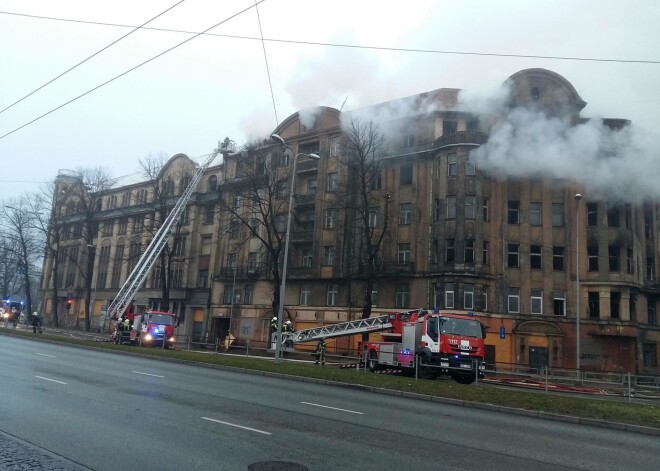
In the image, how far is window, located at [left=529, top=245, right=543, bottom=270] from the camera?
122 feet

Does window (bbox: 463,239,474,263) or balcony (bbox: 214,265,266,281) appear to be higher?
window (bbox: 463,239,474,263)

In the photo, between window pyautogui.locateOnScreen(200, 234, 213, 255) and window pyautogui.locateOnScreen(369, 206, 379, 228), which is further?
window pyautogui.locateOnScreen(200, 234, 213, 255)

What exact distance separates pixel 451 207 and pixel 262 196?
1811cm

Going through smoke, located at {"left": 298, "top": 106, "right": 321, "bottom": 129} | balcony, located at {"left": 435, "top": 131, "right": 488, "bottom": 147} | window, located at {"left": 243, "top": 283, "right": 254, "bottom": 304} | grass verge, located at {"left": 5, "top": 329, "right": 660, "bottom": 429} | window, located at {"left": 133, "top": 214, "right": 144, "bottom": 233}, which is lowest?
grass verge, located at {"left": 5, "top": 329, "right": 660, "bottom": 429}

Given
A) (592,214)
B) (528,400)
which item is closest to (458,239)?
(592,214)

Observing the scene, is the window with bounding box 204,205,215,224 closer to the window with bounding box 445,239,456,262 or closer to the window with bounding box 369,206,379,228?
the window with bounding box 369,206,379,228

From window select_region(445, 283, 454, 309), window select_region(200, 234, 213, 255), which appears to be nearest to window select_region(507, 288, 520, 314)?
window select_region(445, 283, 454, 309)

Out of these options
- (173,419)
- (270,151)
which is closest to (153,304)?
(270,151)

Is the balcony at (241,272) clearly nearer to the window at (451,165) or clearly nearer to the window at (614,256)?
the window at (451,165)

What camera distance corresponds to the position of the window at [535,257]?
37.1 m

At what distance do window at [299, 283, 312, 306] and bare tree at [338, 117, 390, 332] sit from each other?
5136 millimetres

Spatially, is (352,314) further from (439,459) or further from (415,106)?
(439,459)

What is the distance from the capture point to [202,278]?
174ft

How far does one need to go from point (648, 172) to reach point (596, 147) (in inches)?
133
